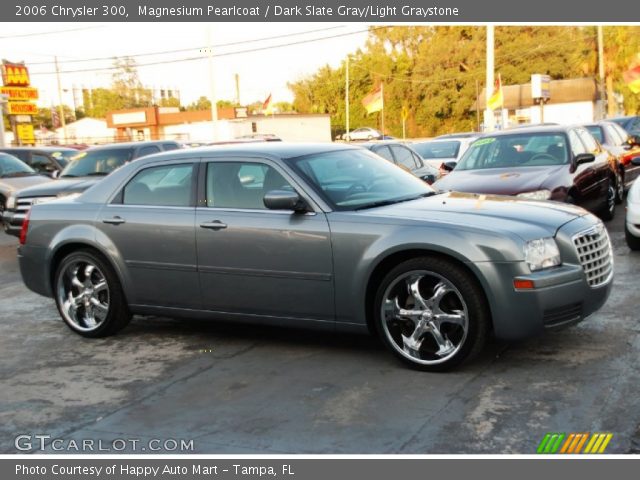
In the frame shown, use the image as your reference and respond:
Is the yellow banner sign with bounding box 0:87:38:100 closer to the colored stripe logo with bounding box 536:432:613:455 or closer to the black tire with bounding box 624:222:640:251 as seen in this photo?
the black tire with bounding box 624:222:640:251

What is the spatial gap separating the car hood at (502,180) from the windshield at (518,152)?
0.77ft

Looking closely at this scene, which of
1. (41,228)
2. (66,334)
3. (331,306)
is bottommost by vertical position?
(66,334)

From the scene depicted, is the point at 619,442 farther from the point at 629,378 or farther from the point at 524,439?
the point at 629,378

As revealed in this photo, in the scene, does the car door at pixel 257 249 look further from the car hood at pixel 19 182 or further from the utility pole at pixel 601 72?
the utility pole at pixel 601 72

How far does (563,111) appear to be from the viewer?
54.2 metres

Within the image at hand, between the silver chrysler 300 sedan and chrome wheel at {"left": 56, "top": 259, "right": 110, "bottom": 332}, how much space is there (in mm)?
12

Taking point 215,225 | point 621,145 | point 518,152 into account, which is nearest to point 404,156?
point 518,152

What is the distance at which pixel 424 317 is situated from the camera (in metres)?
5.23

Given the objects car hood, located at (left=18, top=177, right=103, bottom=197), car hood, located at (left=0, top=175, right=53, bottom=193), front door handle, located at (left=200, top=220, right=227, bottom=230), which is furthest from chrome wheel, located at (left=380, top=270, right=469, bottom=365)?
car hood, located at (left=0, top=175, right=53, bottom=193)

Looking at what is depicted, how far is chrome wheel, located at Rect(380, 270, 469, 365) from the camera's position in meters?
5.16

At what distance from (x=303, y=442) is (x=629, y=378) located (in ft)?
7.07

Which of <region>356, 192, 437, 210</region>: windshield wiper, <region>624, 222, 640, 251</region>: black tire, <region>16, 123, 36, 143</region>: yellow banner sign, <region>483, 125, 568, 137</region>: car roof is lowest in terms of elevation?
<region>624, 222, 640, 251</region>: black tire

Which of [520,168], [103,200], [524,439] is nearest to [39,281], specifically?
[103,200]

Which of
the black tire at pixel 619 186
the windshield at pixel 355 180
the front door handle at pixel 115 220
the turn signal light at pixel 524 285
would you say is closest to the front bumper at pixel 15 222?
the front door handle at pixel 115 220
